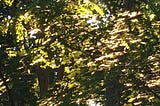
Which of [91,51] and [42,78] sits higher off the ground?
[91,51]

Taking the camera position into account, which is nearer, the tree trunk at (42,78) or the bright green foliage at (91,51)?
the bright green foliage at (91,51)

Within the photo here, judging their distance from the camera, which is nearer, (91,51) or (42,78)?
(91,51)

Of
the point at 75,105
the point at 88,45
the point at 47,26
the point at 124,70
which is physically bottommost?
the point at 75,105

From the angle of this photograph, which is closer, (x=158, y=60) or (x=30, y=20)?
(x=158, y=60)

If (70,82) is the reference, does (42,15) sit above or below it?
above

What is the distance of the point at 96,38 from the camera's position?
356 inches

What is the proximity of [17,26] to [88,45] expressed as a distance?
2.17m

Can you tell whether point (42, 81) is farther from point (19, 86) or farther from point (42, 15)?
point (42, 15)

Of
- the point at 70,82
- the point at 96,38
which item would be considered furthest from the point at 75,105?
the point at 96,38

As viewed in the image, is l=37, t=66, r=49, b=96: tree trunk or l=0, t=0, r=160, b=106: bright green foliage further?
l=37, t=66, r=49, b=96: tree trunk

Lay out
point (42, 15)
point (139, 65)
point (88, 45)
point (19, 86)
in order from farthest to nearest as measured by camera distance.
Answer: point (19, 86)
point (42, 15)
point (88, 45)
point (139, 65)

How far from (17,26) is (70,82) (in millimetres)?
2113

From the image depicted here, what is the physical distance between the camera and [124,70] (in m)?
8.15

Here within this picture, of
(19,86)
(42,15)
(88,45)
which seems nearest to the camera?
(88,45)
